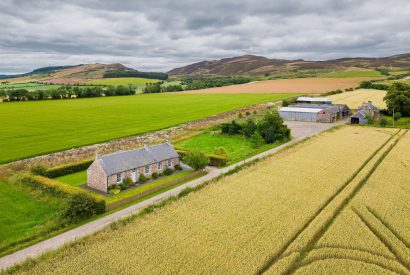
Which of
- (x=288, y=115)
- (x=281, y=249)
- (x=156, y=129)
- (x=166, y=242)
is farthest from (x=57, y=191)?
(x=288, y=115)

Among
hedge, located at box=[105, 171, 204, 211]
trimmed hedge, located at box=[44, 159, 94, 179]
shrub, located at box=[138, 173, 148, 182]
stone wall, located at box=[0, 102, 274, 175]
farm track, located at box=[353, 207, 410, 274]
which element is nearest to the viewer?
farm track, located at box=[353, 207, 410, 274]

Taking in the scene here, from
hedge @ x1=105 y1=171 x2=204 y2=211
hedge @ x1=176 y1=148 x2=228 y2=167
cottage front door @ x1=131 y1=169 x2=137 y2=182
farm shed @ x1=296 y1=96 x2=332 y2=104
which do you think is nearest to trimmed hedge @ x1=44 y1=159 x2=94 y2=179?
cottage front door @ x1=131 y1=169 x2=137 y2=182

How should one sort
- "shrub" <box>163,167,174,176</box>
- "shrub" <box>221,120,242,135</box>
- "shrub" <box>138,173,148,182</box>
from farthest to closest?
"shrub" <box>221,120,242,135</box>, "shrub" <box>163,167,174,176</box>, "shrub" <box>138,173,148,182</box>

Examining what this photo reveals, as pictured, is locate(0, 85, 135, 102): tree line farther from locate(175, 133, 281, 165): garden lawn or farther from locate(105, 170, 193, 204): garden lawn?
locate(105, 170, 193, 204): garden lawn

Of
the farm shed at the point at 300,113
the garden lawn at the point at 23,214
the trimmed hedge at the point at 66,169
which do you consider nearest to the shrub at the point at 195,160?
the trimmed hedge at the point at 66,169

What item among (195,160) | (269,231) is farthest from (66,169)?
(269,231)

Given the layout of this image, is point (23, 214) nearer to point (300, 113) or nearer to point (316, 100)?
point (300, 113)

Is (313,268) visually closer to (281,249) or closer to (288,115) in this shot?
(281,249)

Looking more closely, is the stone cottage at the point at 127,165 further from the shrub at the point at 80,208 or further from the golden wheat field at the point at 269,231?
the golden wheat field at the point at 269,231
